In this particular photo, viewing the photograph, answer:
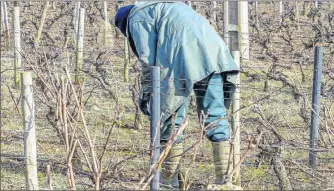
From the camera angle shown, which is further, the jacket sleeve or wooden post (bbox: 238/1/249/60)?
wooden post (bbox: 238/1/249/60)

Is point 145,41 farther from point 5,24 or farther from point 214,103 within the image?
point 5,24

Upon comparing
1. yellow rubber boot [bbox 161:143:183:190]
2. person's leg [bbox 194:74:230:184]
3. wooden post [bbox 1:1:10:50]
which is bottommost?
yellow rubber boot [bbox 161:143:183:190]

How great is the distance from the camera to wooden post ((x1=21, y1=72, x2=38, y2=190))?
14.1 feet

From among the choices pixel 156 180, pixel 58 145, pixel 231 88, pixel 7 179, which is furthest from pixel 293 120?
pixel 156 180

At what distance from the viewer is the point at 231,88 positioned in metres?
5.34

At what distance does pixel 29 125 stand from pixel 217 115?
1.38 metres

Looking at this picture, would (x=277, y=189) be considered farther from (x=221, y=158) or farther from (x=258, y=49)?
(x=258, y=49)

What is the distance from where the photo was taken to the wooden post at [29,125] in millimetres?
4285

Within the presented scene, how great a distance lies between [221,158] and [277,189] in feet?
2.41

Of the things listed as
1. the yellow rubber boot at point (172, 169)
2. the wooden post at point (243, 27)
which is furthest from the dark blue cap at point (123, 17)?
the wooden post at point (243, 27)

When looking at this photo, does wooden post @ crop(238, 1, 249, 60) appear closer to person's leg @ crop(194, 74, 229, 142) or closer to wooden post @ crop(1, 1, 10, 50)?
person's leg @ crop(194, 74, 229, 142)

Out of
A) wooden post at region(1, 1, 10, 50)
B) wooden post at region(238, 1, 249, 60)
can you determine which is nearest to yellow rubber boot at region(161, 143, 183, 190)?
wooden post at region(238, 1, 249, 60)

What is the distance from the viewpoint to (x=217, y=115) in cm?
509

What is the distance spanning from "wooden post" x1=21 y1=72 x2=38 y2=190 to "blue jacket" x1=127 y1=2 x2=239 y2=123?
0.94m
